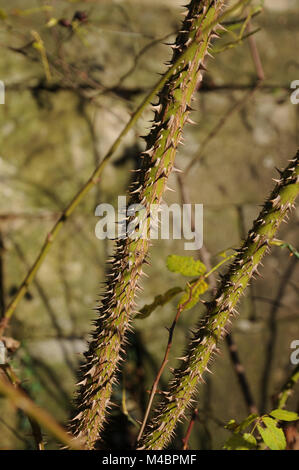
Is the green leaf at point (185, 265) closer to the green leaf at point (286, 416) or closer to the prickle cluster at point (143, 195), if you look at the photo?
the prickle cluster at point (143, 195)

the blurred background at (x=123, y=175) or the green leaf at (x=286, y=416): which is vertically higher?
the blurred background at (x=123, y=175)

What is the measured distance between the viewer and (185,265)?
0.75 meters

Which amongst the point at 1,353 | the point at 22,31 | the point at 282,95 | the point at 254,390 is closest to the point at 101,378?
the point at 1,353

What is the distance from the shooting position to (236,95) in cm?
185

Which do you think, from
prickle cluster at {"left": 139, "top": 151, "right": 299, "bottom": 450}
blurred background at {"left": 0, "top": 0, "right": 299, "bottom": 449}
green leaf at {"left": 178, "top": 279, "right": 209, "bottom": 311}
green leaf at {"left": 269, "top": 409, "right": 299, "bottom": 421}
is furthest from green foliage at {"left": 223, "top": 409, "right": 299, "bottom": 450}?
blurred background at {"left": 0, "top": 0, "right": 299, "bottom": 449}

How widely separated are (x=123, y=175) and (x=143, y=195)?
3.38 feet

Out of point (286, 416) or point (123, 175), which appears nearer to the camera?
point (286, 416)

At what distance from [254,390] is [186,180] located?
92 centimetres

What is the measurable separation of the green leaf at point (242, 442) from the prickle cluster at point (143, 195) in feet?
0.87

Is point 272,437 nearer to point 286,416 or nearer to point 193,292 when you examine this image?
point 286,416

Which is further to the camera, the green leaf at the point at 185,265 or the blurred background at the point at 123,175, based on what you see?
the blurred background at the point at 123,175

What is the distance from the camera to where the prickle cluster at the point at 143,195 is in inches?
28.1

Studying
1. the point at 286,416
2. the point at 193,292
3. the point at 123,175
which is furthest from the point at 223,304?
the point at 123,175

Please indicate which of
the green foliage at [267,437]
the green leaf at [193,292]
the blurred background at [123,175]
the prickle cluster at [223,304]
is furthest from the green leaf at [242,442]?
the blurred background at [123,175]
